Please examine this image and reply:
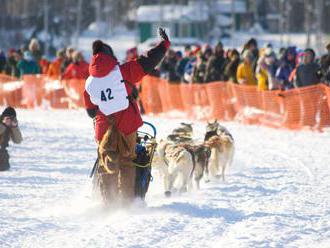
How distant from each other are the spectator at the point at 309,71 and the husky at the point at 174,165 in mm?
6356

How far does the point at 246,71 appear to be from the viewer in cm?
1584

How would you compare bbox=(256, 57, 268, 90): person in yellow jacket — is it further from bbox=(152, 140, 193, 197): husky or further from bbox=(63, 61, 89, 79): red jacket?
bbox=(152, 140, 193, 197): husky

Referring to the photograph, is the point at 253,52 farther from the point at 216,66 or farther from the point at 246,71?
the point at 216,66

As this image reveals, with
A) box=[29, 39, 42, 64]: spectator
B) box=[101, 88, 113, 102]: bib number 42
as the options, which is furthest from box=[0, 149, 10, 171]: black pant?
box=[29, 39, 42, 64]: spectator

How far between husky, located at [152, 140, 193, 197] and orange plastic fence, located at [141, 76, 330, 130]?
5907mm

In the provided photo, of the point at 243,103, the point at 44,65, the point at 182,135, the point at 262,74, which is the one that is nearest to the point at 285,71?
the point at 262,74

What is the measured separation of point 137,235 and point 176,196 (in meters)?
2.11

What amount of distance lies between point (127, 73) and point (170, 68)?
11.4 metres

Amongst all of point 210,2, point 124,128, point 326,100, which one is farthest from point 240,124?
point 210,2

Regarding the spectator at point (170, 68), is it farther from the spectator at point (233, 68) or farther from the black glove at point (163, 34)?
the black glove at point (163, 34)

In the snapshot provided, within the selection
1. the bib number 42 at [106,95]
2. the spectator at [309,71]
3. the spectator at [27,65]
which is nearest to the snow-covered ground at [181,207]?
the bib number 42 at [106,95]

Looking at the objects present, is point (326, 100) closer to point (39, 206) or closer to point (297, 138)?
point (297, 138)

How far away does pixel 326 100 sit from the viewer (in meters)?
13.7

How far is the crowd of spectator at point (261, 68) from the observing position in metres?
14.2
